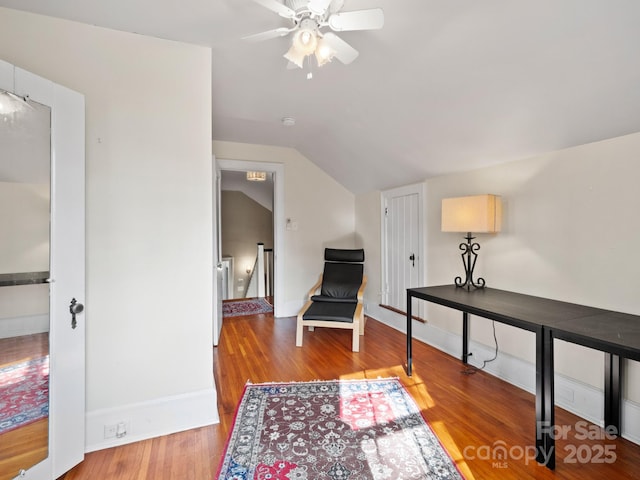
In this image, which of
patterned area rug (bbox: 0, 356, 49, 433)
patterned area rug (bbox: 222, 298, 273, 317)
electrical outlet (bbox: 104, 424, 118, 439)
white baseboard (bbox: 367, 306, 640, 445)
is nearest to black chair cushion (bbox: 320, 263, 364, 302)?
white baseboard (bbox: 367, 306, 640, 445)

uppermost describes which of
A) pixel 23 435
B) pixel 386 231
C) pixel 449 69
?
pixel 449 69

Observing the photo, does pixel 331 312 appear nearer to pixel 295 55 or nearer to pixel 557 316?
pixel 557 316

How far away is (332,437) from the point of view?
183 cm

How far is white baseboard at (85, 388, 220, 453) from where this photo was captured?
175cm

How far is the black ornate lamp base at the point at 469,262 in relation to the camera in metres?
2.68

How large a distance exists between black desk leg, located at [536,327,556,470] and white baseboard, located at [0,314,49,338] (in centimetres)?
254

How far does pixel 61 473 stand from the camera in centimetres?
154

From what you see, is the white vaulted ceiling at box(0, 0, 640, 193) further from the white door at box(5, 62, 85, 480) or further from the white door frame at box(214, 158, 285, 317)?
the white door frame at box(214, 158, 285, 317)

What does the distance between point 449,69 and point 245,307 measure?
4.26m

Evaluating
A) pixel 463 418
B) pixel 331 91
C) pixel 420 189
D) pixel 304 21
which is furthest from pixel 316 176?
pixel 463 418

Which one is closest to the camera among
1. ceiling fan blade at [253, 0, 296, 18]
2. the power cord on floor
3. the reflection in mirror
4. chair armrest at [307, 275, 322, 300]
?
ceiling fan blade at [253, 0, 296, 18]

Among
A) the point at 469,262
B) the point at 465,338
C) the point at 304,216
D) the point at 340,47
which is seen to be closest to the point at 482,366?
the point at 465,338

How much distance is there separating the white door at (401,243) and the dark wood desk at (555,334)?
1468mm

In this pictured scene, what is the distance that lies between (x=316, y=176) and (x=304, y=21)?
121 inches
